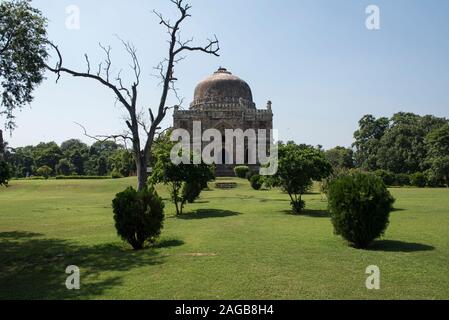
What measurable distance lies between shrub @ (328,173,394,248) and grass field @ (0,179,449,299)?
0.41m

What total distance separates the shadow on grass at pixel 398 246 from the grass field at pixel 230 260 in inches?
0.9

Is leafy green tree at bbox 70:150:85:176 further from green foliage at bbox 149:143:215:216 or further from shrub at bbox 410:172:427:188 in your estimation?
green foliage at bbox 149:143:215:216

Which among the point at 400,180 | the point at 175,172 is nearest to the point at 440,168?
the point at 400,180

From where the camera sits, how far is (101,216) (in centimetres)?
1966

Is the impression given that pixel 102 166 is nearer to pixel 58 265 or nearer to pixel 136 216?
pixel 136 216

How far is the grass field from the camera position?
7078 millimetres

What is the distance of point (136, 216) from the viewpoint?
1124 centimetres

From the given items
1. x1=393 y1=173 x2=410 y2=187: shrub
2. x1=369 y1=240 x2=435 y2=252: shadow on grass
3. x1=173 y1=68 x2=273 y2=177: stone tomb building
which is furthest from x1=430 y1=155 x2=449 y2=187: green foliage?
x1=369 y1=240 x2=435 y2=252: shadow on grass

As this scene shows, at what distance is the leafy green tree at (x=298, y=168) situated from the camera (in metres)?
18.9

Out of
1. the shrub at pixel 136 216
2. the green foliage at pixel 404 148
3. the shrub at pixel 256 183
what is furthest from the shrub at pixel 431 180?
the shrub at pixel 136 216

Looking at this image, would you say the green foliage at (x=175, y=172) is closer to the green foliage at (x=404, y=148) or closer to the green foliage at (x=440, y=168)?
the green foliage at (x=440, y=168)
